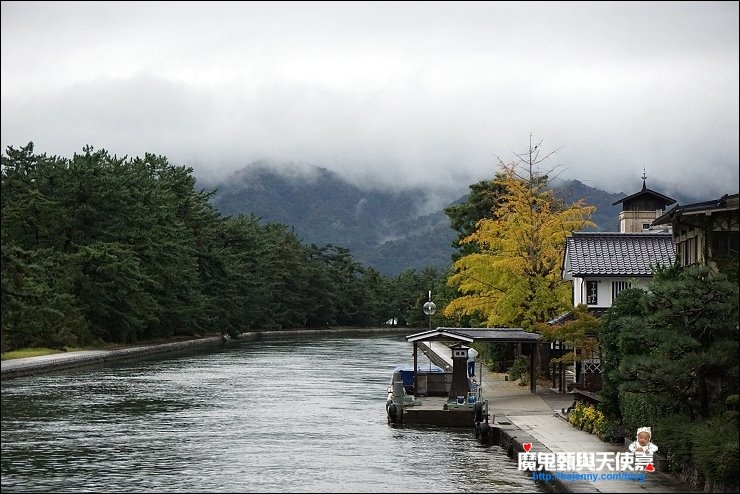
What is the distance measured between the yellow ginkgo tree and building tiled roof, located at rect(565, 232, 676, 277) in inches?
105

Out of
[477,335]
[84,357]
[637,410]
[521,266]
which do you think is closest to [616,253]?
[521,266]

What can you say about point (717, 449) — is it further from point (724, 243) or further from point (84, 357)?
point (84, 357)

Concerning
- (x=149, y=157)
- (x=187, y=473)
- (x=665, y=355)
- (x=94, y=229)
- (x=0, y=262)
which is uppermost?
(x=149, y=157)

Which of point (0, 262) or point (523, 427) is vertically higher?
point (0, 262)

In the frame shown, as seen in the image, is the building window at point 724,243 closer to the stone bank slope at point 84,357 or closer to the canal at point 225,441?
the canal at point 225,441

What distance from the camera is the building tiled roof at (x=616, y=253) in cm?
5241

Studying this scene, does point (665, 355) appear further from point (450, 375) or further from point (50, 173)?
point (50, 173)

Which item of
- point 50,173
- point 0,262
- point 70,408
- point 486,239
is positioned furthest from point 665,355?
point 50,173

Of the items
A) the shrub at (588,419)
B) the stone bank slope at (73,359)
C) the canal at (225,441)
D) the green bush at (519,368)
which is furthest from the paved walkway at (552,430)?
the stone bank slope at (73,359)

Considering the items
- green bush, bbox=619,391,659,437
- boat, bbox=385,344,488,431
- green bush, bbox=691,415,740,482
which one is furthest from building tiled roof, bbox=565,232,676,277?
green bush, bbox=691,415,740,482

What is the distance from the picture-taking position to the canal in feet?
88.4

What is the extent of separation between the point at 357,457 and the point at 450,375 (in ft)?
48.2

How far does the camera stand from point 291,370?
69.7 metres

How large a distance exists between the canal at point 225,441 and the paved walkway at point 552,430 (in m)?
1.46
